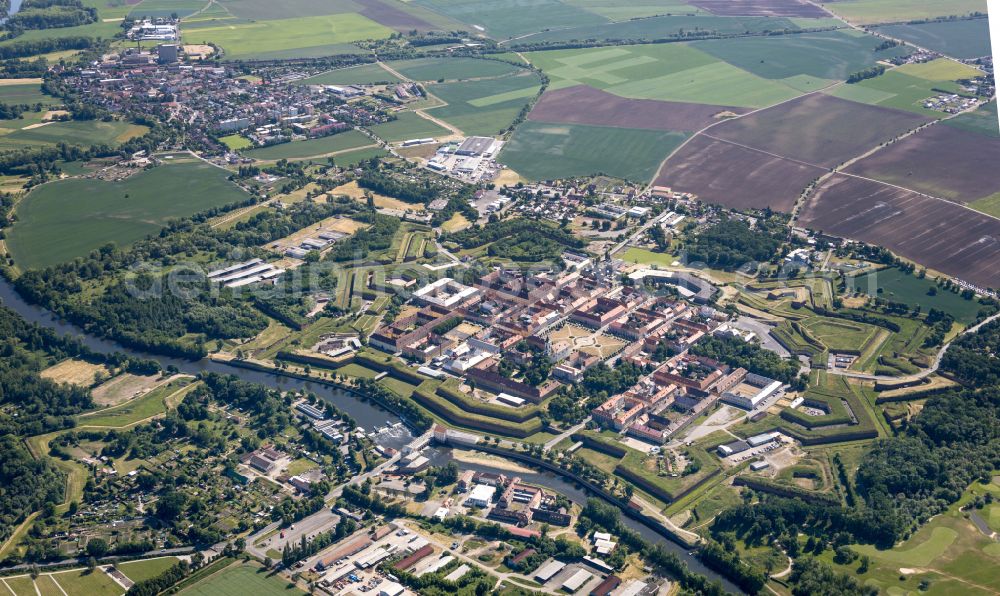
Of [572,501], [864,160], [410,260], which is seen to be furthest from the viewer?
[864,160]

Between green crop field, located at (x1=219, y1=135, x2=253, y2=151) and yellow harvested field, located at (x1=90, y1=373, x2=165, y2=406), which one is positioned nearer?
yellow harvested field, located at (x1=90, y1=373, x2=165, y2=406)

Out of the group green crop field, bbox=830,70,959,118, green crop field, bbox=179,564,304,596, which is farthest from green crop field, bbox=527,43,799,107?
green crop field, bbox=179,564,304,596

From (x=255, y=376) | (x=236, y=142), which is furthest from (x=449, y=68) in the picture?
(x=255, y=376)

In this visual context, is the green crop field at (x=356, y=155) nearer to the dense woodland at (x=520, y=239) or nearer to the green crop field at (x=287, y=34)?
the dense woodland at (x=520, y=239)

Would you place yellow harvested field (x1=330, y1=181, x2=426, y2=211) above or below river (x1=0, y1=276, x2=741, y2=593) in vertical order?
above

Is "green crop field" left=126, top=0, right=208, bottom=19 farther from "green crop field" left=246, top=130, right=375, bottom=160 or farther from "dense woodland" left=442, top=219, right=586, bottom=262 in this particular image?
"dense woodland" left=442, top=219, right=586, bottom=262

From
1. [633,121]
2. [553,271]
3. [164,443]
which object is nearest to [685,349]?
[553,271]

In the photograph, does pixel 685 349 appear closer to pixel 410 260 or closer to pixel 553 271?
pixel 553 271

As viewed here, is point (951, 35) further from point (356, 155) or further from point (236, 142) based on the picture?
point (236, 142)
